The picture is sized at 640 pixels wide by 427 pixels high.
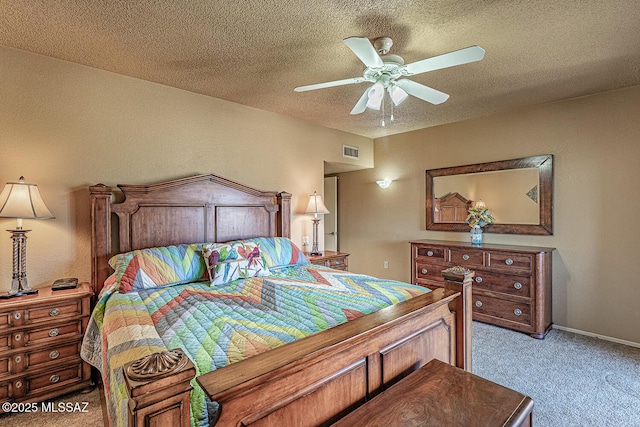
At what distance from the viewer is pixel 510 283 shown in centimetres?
345

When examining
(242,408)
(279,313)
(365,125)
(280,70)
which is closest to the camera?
(242,408)

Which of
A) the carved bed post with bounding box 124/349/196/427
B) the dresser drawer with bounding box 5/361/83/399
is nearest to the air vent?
the dresser drawer with bounding box 5/361/83/399

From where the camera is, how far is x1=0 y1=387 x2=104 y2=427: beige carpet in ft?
6.61

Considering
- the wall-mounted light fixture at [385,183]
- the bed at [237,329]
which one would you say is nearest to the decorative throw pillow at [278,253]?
the bed at [237,329]

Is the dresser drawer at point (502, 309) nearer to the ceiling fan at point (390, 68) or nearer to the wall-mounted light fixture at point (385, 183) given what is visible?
the wall-mounted light fixture at point (385, 183)

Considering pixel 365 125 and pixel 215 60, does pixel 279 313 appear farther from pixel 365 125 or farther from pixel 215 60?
pixel 365 125

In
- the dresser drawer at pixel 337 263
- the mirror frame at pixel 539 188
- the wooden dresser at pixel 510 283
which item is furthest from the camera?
the dresser drawer at pixel 337 263

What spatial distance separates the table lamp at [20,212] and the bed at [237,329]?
358 mm

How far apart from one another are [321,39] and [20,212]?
A: 7.94 ft

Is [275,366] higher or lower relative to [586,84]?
lower

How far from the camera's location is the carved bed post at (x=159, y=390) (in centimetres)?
78

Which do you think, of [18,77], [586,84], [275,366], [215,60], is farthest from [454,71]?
[18,77]

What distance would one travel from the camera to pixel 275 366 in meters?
1.07

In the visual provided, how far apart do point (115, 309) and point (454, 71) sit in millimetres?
3111
